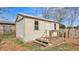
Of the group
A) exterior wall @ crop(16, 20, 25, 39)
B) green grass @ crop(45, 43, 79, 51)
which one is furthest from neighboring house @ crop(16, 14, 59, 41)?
green grass @ crop(45, 43, 79, 51)

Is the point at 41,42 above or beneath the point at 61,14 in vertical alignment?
beneath

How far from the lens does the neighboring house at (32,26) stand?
8.50 ft

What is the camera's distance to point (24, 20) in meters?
2.58

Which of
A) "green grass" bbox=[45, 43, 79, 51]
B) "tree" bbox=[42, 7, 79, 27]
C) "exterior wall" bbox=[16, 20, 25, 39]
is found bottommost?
"green grass" bbox=[45, 43, 79, 51]

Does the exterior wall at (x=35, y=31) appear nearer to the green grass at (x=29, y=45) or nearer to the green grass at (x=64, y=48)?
the green grass at (x=29, y=45)

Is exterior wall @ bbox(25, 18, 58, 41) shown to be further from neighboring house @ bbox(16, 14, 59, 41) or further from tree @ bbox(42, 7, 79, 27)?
tree @ bbox(42, 7, 79, 27)

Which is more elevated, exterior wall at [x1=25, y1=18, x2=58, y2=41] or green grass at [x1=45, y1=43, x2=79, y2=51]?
exterior wall at [x1=25, y1=18, x2=58, y2=41]

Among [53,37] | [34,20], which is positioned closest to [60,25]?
[53,37]

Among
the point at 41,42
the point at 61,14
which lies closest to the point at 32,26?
the point at 41,42

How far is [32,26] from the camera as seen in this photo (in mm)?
2600

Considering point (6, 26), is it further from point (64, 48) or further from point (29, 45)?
point (64, 48)

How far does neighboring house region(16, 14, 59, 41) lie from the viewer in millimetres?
2592
